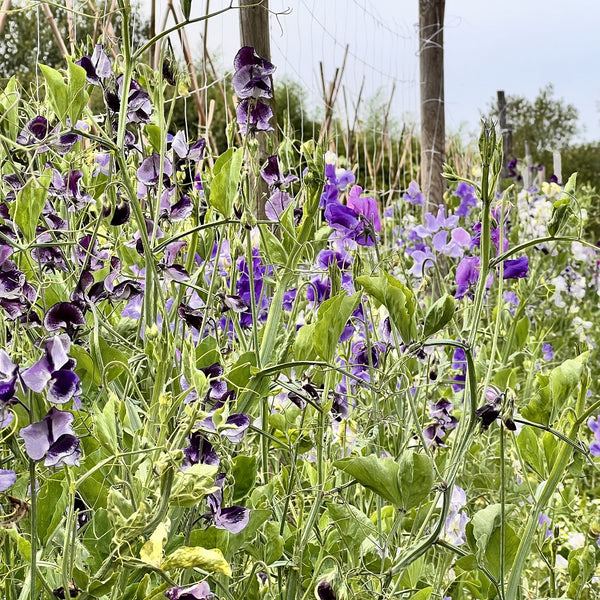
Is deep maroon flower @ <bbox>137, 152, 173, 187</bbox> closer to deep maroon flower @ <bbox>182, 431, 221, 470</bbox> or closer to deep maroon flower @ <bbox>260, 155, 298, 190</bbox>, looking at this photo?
deep maroon flower @ <bbox>260, 155, 298, 190</bbox>

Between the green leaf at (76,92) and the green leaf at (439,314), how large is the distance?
0.39 m

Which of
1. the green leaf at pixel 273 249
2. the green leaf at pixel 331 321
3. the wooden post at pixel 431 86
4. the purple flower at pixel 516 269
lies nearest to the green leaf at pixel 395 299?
the green leaf at pixel 331 321

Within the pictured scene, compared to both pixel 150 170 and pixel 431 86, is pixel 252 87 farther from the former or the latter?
pixel 431 86

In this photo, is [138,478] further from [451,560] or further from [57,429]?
[451,560]

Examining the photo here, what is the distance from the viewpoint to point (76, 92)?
2.56 ft

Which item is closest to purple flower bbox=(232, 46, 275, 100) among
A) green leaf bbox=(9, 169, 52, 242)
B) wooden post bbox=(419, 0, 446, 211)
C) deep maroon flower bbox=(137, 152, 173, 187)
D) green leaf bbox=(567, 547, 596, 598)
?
deep maroon flower bbox=(137, 152, 173, 187)

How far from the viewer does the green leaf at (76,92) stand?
0.76m

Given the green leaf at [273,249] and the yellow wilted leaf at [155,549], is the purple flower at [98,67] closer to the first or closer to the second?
the green leaf at [273,249]

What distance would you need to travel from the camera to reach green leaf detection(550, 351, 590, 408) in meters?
0.80

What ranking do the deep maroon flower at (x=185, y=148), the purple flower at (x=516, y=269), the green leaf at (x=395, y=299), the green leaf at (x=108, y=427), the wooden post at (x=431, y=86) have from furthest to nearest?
the wooden post at (x=431, y=86) < the purple flower at (x=516, y=269) < the deep maroon flower at (x=185, y=148) < the green leaf at (x=395, y=299) < the green leaf at (x=108, y=427)

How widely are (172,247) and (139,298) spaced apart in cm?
12

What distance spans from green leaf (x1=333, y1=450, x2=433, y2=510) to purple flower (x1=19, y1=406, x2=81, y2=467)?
0.24 meters

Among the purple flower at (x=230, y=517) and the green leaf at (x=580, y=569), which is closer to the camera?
the purple flower at (x=230, y=517)

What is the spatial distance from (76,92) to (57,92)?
0.06 feet
